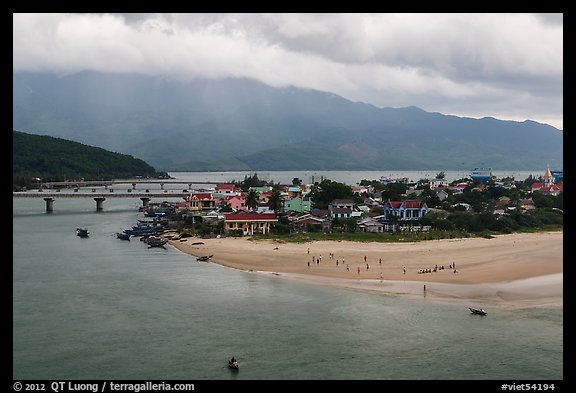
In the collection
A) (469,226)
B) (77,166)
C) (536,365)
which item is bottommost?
(536,365)

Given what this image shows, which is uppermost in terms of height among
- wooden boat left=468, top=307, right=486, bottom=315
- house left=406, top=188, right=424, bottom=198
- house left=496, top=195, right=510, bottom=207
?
house left=406, top=188, right=424, bottom=198

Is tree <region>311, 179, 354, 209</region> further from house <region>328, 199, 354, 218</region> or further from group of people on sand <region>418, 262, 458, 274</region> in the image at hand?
group of people on sand <region>418, 262, 458, 274</region>

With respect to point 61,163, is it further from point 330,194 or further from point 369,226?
point 369,226

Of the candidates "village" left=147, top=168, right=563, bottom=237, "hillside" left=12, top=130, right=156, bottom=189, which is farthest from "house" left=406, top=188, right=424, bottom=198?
"hillside" left=12, top=130, right=156, bottom=189

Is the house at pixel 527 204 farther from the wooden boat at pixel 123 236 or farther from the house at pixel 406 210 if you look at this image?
the wooden boat at pixel 123 236

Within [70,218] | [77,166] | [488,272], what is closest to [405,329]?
[488,272]

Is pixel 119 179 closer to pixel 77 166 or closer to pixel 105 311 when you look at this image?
pixel 77 166

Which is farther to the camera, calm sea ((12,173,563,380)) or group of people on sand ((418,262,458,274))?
group of people on sand ((418,262,458,274))
